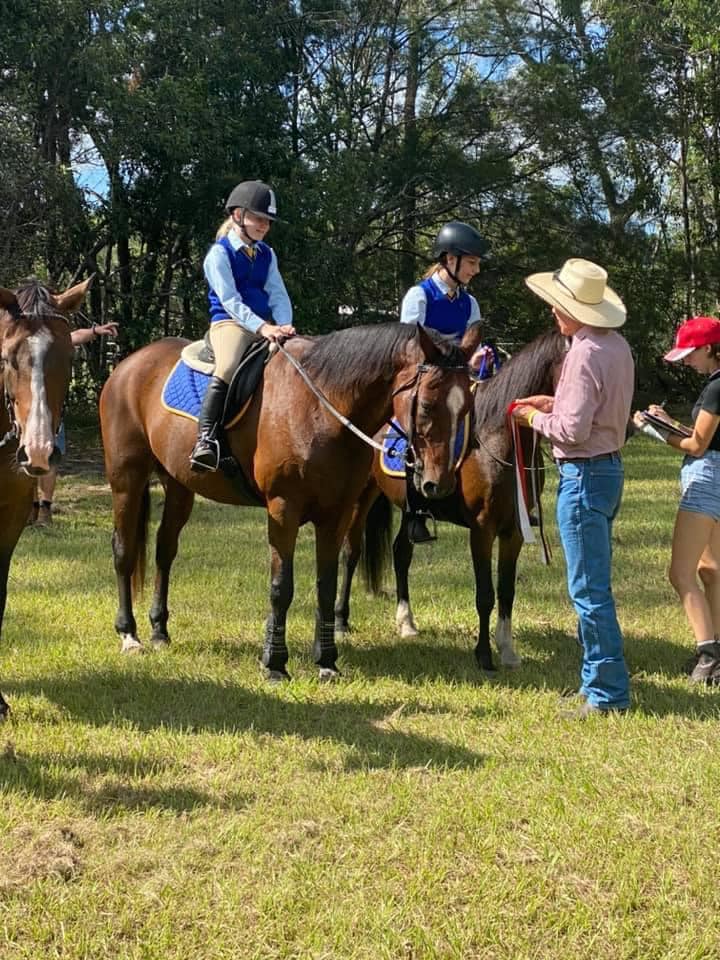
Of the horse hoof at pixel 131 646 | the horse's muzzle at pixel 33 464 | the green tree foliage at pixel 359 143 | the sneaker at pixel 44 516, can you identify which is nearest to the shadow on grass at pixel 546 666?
the horse hoof at pixel 131 646

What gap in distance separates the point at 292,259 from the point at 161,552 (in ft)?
40.9

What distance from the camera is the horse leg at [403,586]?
261 inches

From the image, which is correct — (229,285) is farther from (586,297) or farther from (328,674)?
(328,674)

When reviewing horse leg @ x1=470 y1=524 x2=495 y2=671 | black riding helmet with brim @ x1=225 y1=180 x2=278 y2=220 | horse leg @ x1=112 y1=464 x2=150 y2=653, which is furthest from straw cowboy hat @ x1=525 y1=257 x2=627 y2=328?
horse leg @ x1=112 y1=464 x2=150 y2=653

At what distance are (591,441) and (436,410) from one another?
832mm

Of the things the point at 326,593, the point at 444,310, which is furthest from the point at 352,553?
the point at 444,310

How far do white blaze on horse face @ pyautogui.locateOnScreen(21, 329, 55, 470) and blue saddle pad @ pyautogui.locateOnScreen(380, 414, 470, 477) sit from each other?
185 cm

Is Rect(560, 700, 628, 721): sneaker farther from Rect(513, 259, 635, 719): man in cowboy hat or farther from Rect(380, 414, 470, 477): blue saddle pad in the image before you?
Rect(380, 414, 470, 477): blue saddle pad

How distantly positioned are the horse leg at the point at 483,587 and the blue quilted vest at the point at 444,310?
Answer: 1.38 meters

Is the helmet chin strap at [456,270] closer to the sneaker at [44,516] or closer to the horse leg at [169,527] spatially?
the horse leg at [169,527]

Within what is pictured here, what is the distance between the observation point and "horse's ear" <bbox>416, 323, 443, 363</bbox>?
4793 mm

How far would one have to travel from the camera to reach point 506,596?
5996 millimetres

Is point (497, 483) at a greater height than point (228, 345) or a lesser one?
lesser

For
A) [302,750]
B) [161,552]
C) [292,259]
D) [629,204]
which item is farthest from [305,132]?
[302,750]
